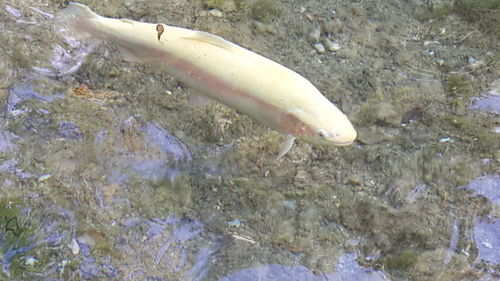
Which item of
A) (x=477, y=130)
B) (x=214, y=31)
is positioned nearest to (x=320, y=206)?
(x=477, y=130)

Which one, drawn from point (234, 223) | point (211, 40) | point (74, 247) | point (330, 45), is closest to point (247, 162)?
point (234, 223)

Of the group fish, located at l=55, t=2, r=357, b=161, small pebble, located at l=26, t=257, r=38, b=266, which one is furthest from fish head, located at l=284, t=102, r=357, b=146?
small pebble, located at l=26, t=257, r=38, b=266

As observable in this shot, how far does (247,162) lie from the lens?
4.15 metres

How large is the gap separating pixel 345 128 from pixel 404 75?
6.17ft

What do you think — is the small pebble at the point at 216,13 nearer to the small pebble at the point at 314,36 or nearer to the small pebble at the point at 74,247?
the small pebble at the point at 314,36

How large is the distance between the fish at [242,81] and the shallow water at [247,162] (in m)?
0.54

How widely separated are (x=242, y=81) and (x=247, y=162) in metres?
0.86

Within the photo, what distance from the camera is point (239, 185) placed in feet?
12.9

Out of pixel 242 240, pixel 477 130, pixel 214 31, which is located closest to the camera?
pixel 242 240

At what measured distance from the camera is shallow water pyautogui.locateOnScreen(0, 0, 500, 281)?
344cm

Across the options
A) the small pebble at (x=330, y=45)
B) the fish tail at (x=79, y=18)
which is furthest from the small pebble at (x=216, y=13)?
the fish tail at (x=79, y=18)

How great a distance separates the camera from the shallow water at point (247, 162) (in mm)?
3443

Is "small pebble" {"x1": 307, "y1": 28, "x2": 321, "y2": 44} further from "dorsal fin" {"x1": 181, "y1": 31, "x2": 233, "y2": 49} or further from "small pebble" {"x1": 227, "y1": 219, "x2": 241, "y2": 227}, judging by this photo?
"small pebble" {"x1": 227, "y1": 219, "x2": 241, "y2": 227}

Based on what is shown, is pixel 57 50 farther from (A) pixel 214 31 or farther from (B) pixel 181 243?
(B) pixel 181 243
